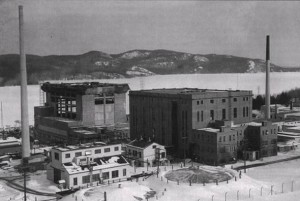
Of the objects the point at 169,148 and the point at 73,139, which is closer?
the point at 169,148

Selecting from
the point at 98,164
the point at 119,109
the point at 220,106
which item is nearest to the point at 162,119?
the point at 220,106

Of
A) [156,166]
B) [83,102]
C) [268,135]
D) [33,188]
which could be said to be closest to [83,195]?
[33,188]

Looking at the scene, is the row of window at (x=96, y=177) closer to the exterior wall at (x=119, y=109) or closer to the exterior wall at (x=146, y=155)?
the exterior wall at (x=146, y=155)

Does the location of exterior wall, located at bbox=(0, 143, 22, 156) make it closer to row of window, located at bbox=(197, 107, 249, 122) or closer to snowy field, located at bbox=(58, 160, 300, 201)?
row of window, located at bbox=(197, 107, 249, 122)

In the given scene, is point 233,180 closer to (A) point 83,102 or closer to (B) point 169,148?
(B) point 169,148

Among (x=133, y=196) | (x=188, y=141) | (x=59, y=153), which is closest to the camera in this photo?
(x=133, y=196)
